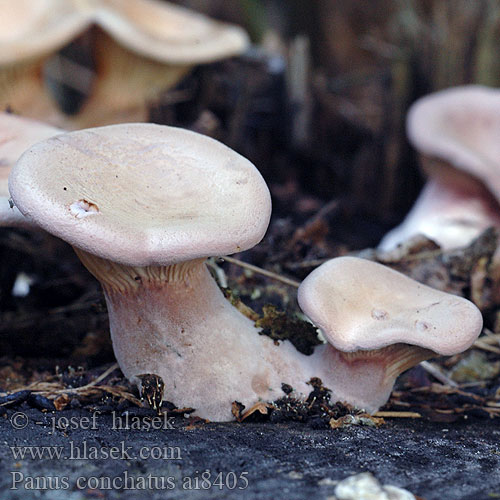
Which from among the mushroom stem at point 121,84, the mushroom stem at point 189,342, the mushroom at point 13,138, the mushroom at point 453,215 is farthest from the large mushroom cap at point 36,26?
the mushroom at point 453,215

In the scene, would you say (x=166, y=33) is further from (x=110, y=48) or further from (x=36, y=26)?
(x=36, y=26)

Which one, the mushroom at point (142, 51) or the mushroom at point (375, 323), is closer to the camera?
the mushroom at point (375, 323)

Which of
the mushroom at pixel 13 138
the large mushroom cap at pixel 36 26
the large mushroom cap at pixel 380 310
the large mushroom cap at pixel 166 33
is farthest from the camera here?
the large mushroom cap at pixel 166 33

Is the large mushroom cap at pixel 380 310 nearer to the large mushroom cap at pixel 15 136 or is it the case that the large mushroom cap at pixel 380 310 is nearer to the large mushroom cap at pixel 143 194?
the large mushroom cap at pixel 143 194

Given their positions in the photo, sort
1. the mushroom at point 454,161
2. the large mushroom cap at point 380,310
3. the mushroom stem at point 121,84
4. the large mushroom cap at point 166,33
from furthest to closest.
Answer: the mushroom stem at point 121,84, the large mushroom cap at point 166,33, the mushroom at point 454,161, the large mushroom cap at point 380,310

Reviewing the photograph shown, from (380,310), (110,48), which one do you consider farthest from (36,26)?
(380,310)

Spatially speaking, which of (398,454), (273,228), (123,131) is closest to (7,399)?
(123,131)
